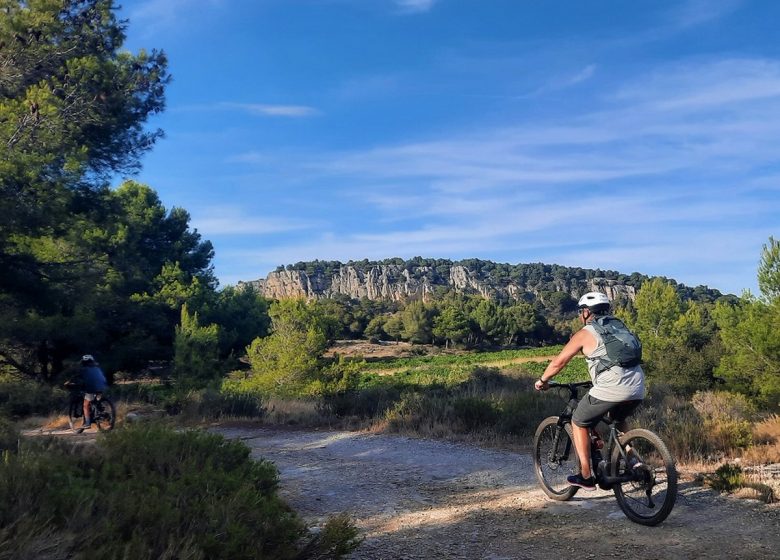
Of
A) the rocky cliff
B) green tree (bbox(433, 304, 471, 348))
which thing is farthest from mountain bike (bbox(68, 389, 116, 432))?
the rocky cliff

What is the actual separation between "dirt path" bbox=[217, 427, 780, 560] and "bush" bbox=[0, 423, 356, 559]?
1061 millimetres

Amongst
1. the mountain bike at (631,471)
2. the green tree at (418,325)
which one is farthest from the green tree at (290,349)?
the green tree at (418,325)

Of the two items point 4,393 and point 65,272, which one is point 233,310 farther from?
point 65,272

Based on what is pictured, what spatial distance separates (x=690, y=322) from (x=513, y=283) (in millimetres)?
140575

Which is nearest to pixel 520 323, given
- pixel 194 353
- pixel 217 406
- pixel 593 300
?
pixel 194 353

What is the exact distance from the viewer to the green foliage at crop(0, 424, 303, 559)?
2.98m

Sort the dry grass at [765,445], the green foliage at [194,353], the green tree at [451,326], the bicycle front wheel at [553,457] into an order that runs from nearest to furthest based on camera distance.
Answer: the bicycle front wheel at [553,457] < the dry grass at [765,445] < the green foliage at [194,353] < the green tree at [451,326]

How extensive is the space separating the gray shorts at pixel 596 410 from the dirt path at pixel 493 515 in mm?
805

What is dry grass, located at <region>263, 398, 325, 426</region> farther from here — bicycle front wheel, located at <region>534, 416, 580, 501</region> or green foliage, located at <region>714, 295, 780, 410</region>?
green foliage, located at <region>714, 295, 780, 410</region>

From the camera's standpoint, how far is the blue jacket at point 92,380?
12.2m

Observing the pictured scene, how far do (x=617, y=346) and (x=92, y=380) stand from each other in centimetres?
1079

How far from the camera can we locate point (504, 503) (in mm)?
5848

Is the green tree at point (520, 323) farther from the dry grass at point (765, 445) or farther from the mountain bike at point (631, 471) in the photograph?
the mountain bike at point (631, 471)

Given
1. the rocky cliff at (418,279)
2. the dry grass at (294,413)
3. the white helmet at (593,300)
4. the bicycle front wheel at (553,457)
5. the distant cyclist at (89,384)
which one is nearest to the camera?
the white helmet at (593,300)
